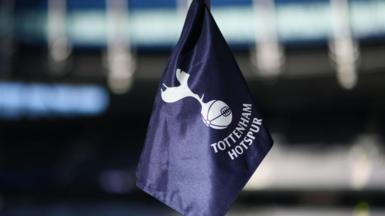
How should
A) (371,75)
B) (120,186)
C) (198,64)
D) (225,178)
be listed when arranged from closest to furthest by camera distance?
1. (225,178)
2. (198,64)
3. (371,75)
4. (120,186)

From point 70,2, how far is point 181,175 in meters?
12.5

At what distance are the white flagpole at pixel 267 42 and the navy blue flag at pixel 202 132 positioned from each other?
9615mm

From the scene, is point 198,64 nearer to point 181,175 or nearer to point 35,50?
point 181,175

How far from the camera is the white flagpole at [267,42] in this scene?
44.1ft

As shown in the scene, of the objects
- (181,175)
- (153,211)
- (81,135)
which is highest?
(181,175)

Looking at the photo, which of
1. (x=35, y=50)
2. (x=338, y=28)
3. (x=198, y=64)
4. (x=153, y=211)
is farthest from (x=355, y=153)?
(x=198, y=64)

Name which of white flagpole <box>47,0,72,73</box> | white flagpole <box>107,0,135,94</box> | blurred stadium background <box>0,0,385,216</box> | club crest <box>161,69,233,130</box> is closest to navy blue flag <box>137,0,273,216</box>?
club crest <box>161,69,233,130</box>

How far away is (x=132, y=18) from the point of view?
15258mm

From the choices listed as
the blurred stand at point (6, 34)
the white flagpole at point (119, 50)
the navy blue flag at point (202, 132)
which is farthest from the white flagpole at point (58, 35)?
the navy blue flag at point (202, 132)

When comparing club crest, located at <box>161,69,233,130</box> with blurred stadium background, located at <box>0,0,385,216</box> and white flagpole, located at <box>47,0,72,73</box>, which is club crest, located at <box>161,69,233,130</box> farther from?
white flagpole, located at <box>47,0,72,73</box>

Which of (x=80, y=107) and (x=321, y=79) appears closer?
(x=321, y=79)

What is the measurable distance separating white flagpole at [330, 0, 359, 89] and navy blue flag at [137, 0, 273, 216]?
962cm

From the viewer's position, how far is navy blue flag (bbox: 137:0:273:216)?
3381mm

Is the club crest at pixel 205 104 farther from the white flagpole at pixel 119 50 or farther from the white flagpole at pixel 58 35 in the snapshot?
the white flagpole at pixel 58 35
